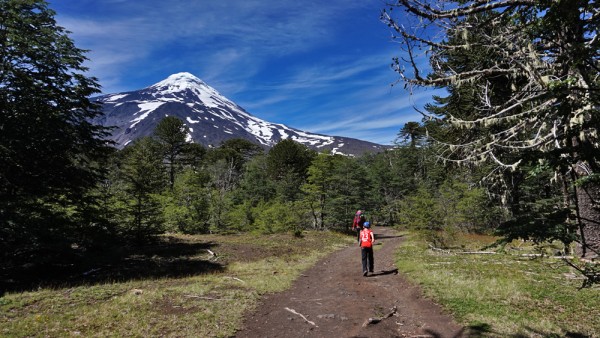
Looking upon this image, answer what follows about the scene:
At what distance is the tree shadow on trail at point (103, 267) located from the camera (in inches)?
440

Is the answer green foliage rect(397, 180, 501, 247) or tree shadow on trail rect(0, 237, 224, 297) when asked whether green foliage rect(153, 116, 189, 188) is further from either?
green foliage rect(397, 180, 501, 247)

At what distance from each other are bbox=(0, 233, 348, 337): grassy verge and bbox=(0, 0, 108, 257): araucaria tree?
2869 mm

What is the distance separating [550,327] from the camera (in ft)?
20.6

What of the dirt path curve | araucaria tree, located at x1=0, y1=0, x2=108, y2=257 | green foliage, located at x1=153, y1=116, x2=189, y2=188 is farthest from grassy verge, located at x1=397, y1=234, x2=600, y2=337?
green foliage, located at x1=153, y1=116, x2=189, y2=188

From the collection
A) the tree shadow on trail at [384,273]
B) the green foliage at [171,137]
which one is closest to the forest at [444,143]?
the tree shadow on trail at [384,273]

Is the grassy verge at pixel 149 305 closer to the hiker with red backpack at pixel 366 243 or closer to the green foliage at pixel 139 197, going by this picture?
the hiker with red backpack at pixel 366 243

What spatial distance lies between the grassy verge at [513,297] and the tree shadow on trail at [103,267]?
898cm

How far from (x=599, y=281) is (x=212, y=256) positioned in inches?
604

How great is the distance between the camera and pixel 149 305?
809cm

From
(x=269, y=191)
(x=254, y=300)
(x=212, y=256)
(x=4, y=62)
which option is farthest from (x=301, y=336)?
(x=269, y=191)

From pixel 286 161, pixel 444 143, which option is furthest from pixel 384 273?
pixel 286 161

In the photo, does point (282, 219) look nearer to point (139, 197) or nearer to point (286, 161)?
point (139, 197)

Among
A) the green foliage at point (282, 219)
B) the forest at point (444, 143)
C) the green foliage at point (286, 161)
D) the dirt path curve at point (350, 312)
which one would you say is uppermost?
the green foliage at point (286, 161)

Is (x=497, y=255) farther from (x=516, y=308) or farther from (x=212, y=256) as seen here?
(x=212, y=256)
